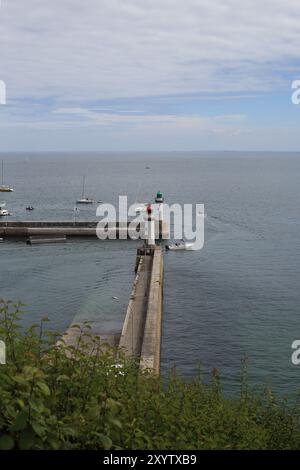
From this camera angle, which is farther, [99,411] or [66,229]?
[66,229]

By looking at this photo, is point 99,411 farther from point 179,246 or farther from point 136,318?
point 179,246

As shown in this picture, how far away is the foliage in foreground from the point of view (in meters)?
5.34

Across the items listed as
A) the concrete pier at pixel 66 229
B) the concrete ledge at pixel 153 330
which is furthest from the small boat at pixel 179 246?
the concrete ledge at pixel 153 330

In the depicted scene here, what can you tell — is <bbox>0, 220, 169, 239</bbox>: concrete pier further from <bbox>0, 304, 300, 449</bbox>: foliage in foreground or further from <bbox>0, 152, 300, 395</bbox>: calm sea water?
<bbox>0, 304, 300, 449</bbox>: foliage in foreground

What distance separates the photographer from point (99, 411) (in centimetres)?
588

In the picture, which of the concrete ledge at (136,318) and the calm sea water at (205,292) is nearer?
the concrete ledge at (136,318)

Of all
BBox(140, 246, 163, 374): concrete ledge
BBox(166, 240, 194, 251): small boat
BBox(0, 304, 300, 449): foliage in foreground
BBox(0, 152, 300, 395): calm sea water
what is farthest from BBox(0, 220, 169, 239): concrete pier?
BBox(0, 304, 300, 449): foliage in foreground

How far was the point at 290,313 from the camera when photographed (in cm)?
3102

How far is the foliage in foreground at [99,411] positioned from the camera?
5.34 m

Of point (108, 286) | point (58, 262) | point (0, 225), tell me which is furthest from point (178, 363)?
point (0, 225)

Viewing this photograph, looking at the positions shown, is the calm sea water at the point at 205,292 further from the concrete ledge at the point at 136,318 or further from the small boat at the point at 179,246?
the small boat at the point at 179,246

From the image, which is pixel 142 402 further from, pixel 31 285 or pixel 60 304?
pixel 31 285

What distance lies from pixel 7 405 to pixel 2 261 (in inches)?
1655

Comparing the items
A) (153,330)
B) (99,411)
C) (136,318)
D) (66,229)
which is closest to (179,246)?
(66,229)
